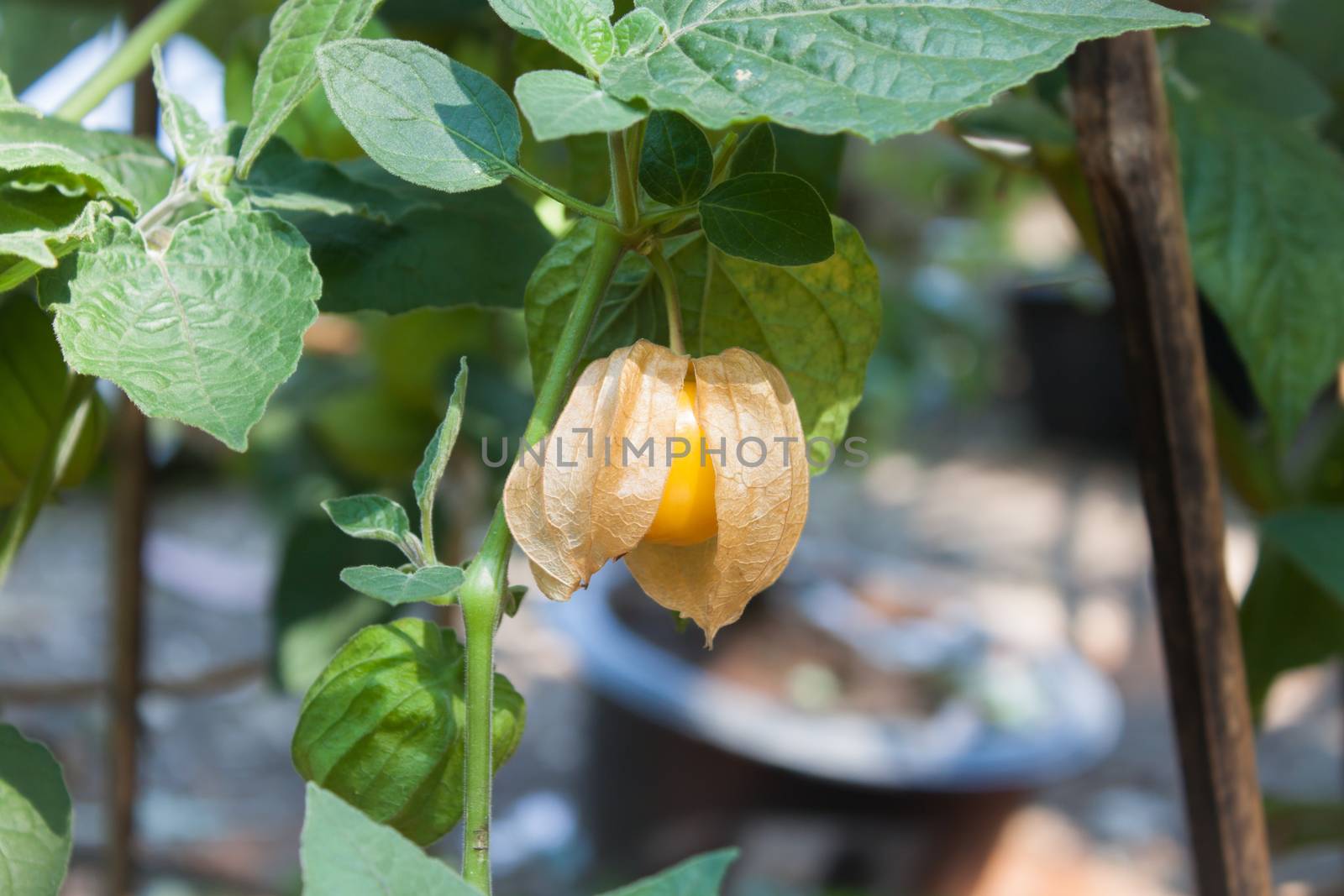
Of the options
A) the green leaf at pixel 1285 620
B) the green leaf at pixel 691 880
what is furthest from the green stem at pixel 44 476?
the green leaf at pixel 1285 620

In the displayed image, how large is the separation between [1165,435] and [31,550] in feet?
6.33

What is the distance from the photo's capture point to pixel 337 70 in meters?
0.21

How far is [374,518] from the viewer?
0.23 meters

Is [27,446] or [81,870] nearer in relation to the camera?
[27,446]

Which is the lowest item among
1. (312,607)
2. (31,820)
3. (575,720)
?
(575,720)

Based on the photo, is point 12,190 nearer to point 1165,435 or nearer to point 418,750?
point 418,750

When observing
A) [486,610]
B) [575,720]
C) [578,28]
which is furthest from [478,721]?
[575,720]

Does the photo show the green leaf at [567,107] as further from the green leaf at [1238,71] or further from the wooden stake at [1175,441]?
the green leaf at [1238,71]

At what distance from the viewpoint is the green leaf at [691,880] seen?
0.19 m

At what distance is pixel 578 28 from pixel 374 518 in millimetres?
100

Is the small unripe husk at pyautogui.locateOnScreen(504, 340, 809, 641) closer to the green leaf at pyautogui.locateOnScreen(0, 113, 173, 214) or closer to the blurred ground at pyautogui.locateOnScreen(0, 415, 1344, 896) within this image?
the green leaf at pyautogui.locateOnScreen(0, 113, 173, 214)

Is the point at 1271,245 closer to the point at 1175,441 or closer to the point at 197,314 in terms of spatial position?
the point at 1175,441

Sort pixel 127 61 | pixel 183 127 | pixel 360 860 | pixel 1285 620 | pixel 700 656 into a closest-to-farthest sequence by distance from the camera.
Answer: pixel 360 860 → pixel 183 127 → pixel 127 61 → pixel 1285 620 → pixel 700 656

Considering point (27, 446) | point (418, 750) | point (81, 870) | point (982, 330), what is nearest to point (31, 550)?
point (81, 870)
